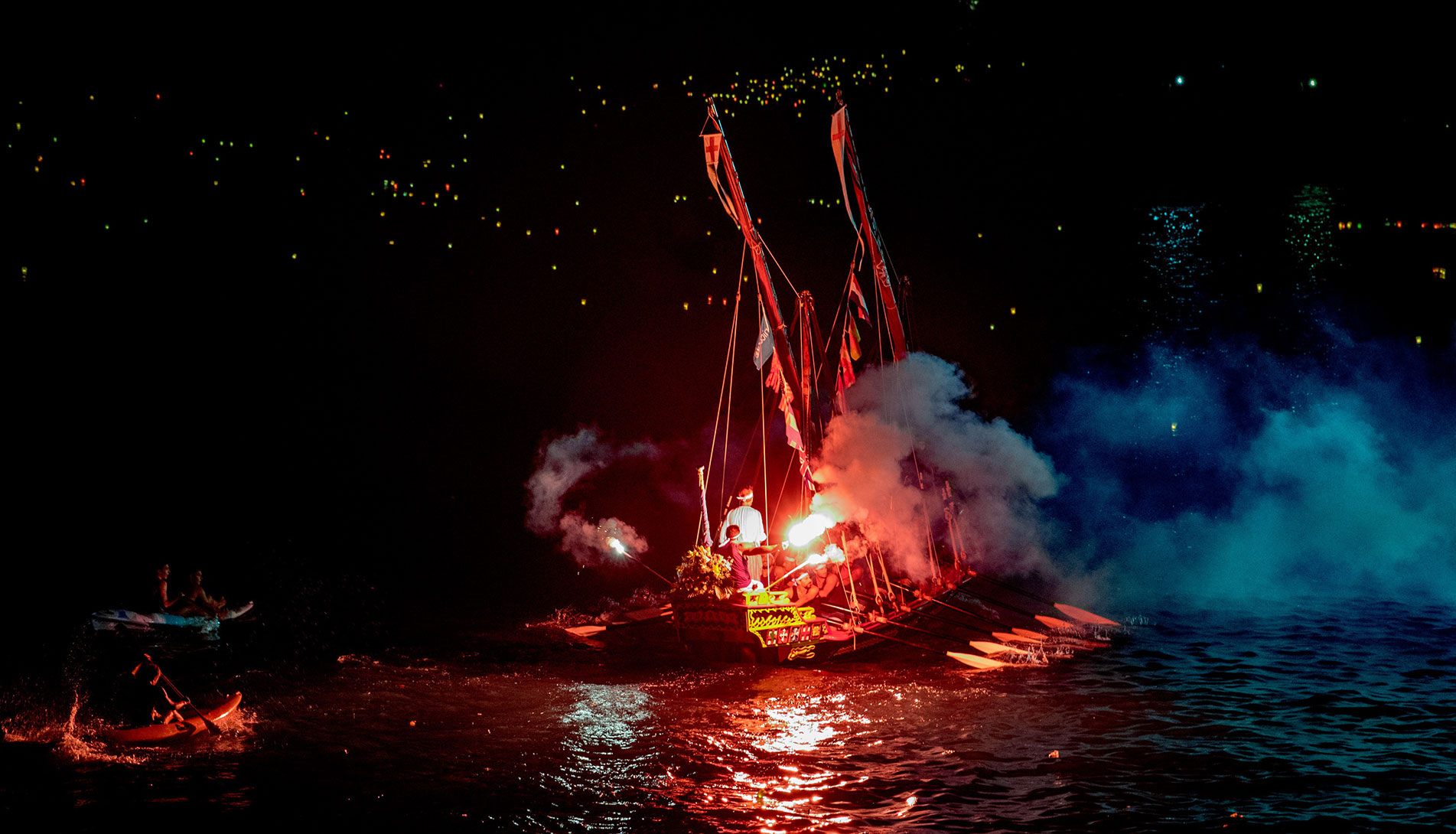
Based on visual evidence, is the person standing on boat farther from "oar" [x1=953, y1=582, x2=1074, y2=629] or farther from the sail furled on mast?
"oar" [x1=953, y1=582, x2=1074, y2=629]

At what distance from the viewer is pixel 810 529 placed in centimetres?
1488

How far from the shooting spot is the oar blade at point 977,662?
13.5m

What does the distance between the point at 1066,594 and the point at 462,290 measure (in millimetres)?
17478

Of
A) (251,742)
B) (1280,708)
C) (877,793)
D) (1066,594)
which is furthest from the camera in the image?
(1066,594)

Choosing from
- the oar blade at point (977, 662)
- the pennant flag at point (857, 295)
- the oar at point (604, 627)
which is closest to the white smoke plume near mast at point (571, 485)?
the oar at point (604, 627)

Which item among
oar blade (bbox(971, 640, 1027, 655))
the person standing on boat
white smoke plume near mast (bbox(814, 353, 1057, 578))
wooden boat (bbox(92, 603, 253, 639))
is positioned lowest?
oar blade (bbox(971, 640, 1027, 655))

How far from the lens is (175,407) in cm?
2550

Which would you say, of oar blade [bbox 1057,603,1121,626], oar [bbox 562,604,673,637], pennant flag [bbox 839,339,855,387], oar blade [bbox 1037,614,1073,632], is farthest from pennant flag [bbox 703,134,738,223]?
oar blade [bbox 1057,603,1121,626]

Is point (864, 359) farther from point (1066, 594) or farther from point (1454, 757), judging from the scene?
point (1454, 757)

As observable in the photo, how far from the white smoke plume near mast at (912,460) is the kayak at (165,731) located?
8.95m

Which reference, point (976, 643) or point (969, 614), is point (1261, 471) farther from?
point (976, 643)

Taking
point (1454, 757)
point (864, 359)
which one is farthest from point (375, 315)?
point (1454, 757)

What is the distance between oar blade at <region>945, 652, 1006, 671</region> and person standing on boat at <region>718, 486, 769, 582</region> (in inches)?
125

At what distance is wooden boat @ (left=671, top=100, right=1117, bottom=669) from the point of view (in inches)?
538
